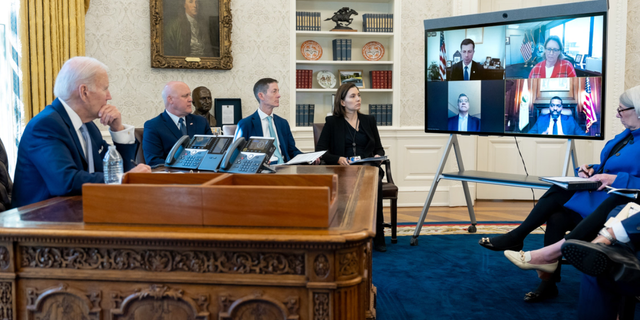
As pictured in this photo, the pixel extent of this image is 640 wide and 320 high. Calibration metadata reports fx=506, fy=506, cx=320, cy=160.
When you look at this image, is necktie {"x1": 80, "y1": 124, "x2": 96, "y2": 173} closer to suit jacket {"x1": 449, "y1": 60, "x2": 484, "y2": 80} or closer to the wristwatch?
the wristwatch

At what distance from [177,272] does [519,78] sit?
3.14 metres

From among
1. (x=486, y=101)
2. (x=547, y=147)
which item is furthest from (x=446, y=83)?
(x=547, y=147)

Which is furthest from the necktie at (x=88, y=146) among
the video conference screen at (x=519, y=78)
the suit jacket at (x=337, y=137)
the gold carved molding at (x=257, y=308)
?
the video conference screen at (x=519, y=78)

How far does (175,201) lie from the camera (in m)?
1.24

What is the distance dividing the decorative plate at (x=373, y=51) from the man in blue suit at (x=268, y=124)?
6.75ft

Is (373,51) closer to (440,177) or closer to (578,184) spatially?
(440,177)

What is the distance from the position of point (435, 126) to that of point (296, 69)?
2.02m

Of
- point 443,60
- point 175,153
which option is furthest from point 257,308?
point 443,60

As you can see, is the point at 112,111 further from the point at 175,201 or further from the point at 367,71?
the point at 367,71

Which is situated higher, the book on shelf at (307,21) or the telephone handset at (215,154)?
the book on shelf at (307,21)

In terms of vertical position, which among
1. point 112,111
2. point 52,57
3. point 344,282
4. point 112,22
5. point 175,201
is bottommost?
point 344,282

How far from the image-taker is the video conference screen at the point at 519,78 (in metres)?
3.38

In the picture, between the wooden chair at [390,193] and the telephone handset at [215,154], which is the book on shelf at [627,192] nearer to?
the wooden chair at [390,193]

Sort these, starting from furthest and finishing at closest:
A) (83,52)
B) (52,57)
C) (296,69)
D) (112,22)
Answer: (296,69), (112,22), (83,52), (52,57)
